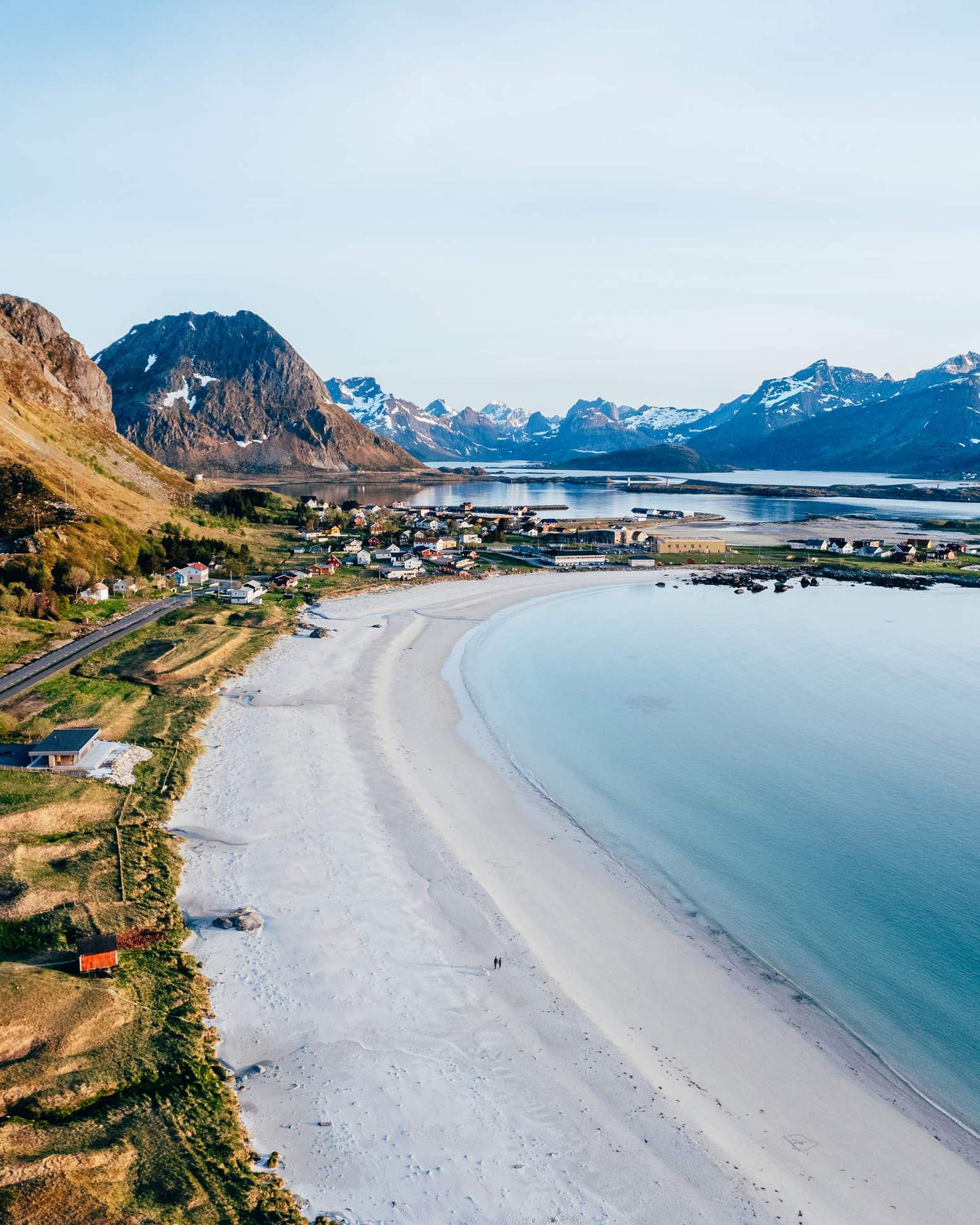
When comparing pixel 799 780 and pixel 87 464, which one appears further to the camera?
pixel 87 464

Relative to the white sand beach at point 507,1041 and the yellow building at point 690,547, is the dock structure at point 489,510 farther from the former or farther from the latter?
the white sand beach at point 507,1041

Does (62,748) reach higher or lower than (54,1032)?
higher

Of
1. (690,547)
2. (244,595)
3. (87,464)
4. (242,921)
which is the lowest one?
(242,921)

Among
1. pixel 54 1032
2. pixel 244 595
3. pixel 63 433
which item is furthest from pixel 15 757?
pixel 63 433

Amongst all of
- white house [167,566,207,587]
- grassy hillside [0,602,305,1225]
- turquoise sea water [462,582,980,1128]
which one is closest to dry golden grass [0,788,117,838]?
grassy hillside [0,602,305,1225]

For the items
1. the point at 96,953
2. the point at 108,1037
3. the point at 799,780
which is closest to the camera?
the point at 108,1037

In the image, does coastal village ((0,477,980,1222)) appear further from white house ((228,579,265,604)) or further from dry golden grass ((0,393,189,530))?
dry golden grass ((0,393,189,530))

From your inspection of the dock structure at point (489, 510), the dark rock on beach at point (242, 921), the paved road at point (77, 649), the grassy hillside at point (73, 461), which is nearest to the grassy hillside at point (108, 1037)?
the dark rock on beach at point (242, 921)

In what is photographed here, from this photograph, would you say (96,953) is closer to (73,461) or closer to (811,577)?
(73,461)

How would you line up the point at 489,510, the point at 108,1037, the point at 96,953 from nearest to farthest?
the point at 108,1037 → the point at 96,953 → the point at 489,510
